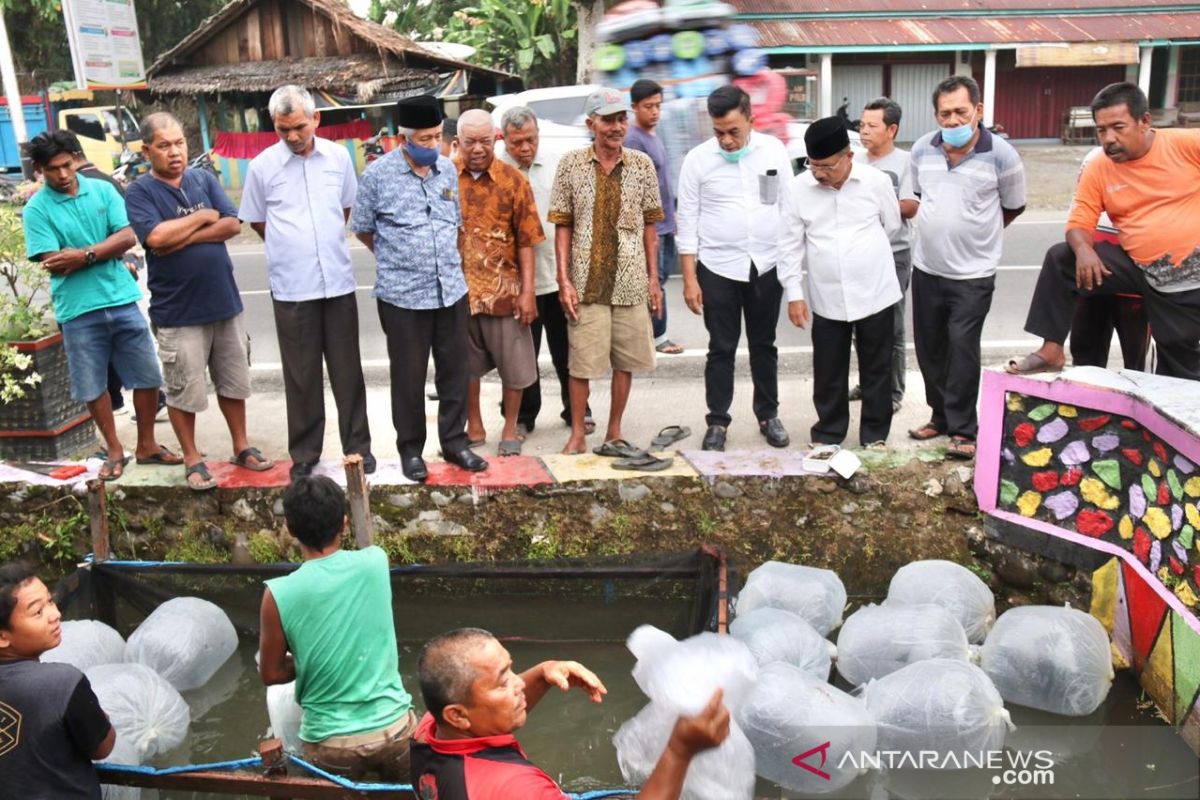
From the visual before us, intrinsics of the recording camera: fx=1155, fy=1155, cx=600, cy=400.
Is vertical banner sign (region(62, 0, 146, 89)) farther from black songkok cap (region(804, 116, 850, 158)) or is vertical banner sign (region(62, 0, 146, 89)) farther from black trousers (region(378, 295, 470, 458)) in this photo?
black songkok cap (region(804, 116, 850, 158))

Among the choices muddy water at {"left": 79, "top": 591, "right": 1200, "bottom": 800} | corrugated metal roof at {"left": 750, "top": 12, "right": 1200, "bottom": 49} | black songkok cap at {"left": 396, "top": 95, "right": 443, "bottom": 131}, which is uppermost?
corrugated metal roof at {"left": 750, "top": 12, "right": 1200, "bottom": 49}

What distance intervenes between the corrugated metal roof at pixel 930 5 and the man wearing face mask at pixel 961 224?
17.5 meters

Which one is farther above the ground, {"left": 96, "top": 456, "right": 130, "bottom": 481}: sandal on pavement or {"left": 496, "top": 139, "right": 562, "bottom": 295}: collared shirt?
{"left": 496, "top": 139, "right": 562, "bottom": 295}: collared shirt

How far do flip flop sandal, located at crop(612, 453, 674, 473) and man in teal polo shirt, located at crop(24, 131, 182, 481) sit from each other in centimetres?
236

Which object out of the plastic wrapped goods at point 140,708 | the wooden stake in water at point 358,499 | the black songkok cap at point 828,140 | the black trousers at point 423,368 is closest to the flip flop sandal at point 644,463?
the black trousers at point 423,368

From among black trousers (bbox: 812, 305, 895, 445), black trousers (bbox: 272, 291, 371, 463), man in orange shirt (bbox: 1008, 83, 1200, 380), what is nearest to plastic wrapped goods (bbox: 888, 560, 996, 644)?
black trousers (bbox: 812, 305, 895, 445)

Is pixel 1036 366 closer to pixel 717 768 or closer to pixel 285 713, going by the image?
pixel 717 768

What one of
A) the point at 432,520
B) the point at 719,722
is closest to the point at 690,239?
the point at 432,520

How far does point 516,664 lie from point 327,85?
1559 centimetres

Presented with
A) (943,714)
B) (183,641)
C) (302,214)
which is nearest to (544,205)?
(302,214)

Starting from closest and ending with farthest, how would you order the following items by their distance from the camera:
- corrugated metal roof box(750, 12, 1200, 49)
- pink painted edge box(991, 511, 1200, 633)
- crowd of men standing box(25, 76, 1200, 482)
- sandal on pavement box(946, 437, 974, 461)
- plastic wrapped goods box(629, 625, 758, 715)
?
plastic wrapped goods box(629, 625, 758, 715), pink painted edge box(991, 511, 1200, 633), crowd of men standing box(25, 76, 1200, 482), sandal on pavement box(946, 437, 974, 461), corrugated metal roof box(750, 12, 1200, 49)

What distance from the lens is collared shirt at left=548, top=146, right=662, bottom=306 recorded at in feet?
18.2

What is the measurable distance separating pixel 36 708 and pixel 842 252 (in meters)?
3.85

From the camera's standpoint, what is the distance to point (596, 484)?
224 inches
